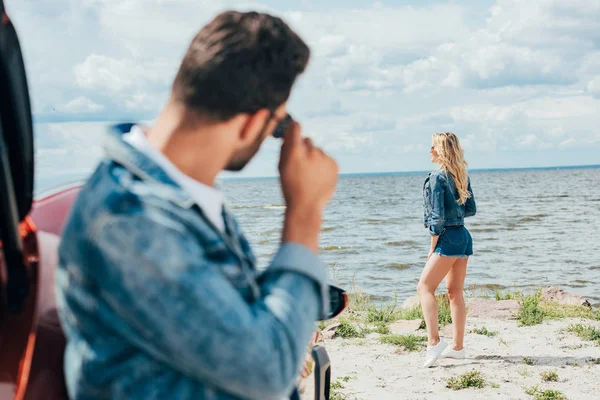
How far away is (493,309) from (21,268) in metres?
8.56

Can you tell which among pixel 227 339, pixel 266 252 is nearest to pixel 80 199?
pixel 227 339

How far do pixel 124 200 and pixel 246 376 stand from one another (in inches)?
13.9

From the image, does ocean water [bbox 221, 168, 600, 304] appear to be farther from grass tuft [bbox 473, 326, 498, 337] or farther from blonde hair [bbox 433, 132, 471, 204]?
grass tuft [bbox 473, 326, 498, 337]

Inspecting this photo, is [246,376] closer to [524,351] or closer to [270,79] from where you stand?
[270,79]

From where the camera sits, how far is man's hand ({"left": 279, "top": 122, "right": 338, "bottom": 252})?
1.34 metres

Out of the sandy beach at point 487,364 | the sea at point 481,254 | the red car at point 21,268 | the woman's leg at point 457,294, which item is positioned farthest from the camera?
the sea at point 481,254

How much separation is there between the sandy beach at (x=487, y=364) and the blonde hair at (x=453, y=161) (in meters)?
1.63

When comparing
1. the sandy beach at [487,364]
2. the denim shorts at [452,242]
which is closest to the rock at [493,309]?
the sandy beach at [487,364]

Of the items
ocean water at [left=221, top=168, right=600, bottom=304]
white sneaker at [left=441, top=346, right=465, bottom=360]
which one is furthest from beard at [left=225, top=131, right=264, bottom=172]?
ocean water at [left=221, top=168, right=600, bottom=304]

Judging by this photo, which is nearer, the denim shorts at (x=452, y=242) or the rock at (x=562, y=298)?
the denim shorts at (x=452, y=242)

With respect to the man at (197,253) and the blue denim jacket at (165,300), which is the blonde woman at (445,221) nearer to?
the man at (197,253)

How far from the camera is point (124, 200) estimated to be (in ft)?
3.82

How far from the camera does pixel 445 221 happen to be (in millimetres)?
6480

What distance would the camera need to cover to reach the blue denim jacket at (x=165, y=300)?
3.70 ft
